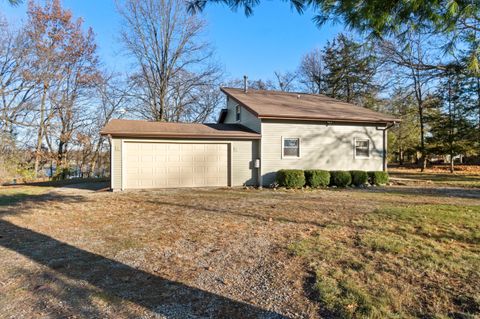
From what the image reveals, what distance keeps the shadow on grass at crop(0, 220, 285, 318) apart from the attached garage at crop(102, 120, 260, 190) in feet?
22.7

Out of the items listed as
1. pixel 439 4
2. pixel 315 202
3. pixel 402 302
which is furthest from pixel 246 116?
pixel 402 302

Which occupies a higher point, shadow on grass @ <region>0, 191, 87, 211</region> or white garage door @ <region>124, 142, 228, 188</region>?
white garage door @ <region>124, 142, 228, 188</region>

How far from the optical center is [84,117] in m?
23.1

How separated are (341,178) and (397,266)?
9347 mm

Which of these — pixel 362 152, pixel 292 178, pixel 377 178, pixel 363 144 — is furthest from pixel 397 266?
pixel 363 144

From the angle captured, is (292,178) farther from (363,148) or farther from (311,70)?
(311,70)

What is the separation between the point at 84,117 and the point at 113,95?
10.2 ft

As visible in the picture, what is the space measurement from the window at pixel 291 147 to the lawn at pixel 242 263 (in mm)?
6080

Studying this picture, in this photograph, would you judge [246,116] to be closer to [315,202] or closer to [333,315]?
[315,202]

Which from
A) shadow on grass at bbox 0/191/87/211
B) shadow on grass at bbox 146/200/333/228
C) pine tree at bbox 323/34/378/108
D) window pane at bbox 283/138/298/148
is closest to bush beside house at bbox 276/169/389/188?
window pane at bbox 283/138/298/148

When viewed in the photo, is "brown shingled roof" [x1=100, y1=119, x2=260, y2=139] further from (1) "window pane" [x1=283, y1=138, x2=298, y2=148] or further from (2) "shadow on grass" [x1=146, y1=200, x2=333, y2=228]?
(2) "shadow on grass" [x1=146, y1=200, x2=333, y2=228]

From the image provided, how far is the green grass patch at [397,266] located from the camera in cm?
Answer: 281

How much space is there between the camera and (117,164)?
1131cm

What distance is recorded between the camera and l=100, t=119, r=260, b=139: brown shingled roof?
446 inches
